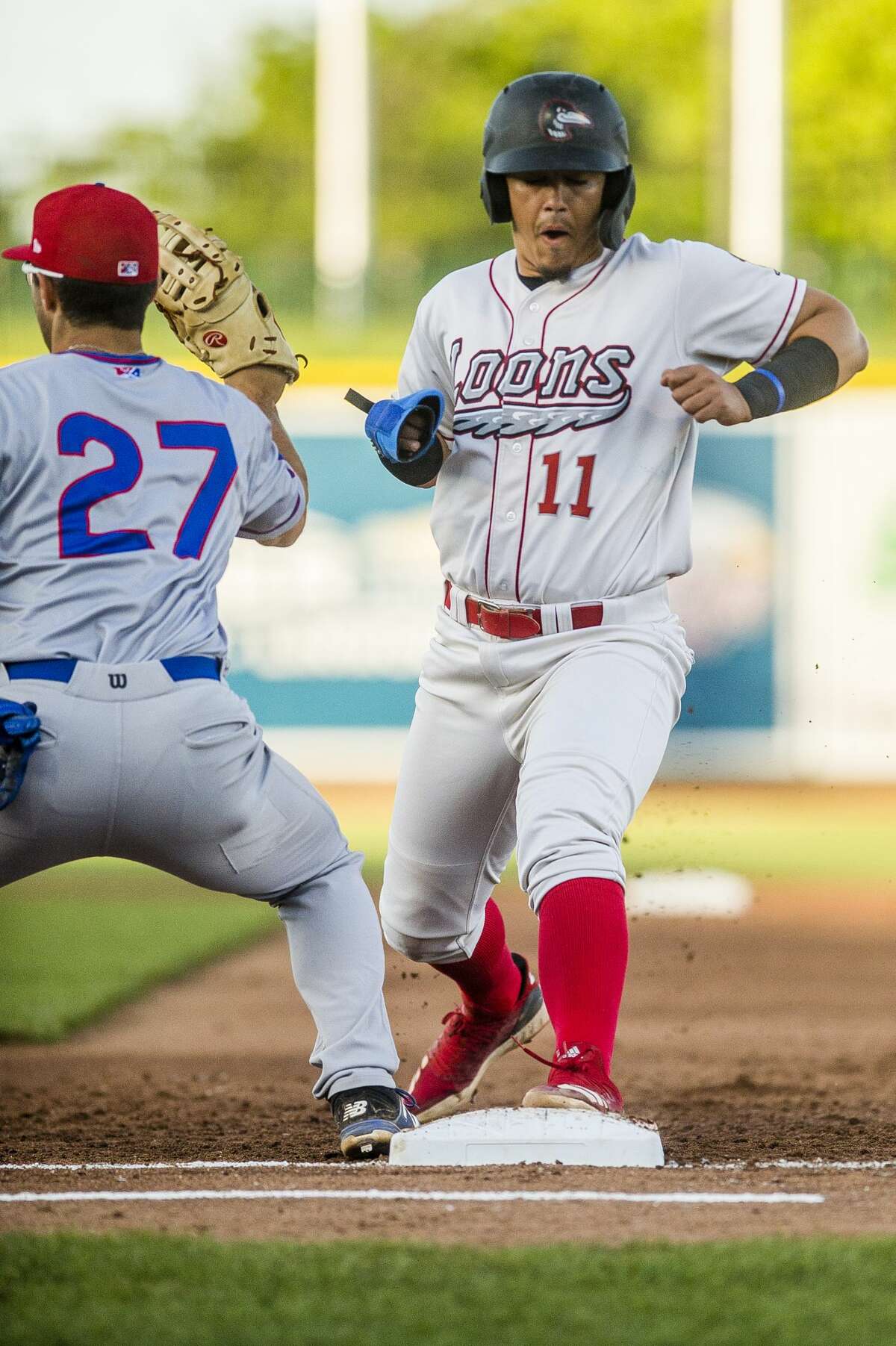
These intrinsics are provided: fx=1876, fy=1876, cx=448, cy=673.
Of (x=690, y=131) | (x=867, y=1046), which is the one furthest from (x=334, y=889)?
(x=690, y=131)

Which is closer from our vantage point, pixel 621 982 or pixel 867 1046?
pixel 621 982

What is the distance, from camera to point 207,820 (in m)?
3.30

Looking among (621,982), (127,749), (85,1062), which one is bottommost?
(85,1062)

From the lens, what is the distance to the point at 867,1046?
231 inches

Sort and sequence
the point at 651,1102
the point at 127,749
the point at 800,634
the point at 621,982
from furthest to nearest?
the point at 800,634
the point at 651,1102
the point at 621,982
the point at 127,749

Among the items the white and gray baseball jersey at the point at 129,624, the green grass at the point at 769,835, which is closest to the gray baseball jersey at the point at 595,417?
the white and gray baseball jersey at the point at 129,624

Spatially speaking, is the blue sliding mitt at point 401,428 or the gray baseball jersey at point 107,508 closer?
the gray baseball jersey at point 107,508

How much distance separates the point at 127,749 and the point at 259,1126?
1693 millimetres

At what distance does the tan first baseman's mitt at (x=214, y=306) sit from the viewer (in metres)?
3.87

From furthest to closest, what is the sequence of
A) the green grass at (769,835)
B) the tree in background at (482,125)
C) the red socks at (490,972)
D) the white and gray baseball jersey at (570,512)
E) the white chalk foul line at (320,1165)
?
the tree in background at (482,125) → the green grass at (769,835) → the red socks at (490,972) → the white and gray baseball jersey at (570,512) → the white chalk foul line at (320,1165)

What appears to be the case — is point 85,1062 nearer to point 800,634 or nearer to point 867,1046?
point 867,1046

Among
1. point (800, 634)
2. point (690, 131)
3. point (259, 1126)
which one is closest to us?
point (259, 1126)

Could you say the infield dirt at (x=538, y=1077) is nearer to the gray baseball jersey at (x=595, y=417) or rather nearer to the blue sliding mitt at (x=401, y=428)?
the gray baseball jersey at (x=595, y=417)

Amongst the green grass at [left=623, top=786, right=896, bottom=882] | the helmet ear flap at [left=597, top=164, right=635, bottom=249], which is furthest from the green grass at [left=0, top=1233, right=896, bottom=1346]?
the green grass at [left=623, top=786, right=896, bottom=882]
